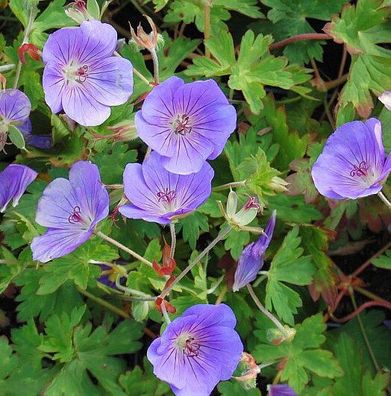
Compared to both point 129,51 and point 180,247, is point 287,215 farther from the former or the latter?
point 129,51

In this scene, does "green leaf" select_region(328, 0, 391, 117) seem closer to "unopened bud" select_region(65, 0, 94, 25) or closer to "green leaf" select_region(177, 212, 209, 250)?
"green leaf" select_region(177, 212, 209, 250)

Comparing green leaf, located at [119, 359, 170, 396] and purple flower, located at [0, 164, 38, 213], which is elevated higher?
purple flower, located at [0, 164, 38, 213]

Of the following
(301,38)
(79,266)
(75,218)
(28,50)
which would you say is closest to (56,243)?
(75,218)

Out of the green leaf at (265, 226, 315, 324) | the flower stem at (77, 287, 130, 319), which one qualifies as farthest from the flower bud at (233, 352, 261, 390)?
the flower stem at (77, 287, 130, 319)

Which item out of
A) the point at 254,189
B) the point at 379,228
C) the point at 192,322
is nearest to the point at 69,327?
the point at 192,322

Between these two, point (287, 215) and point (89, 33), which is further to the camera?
point (287, 215)

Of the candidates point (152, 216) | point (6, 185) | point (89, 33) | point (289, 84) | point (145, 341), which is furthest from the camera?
point (145, 341)

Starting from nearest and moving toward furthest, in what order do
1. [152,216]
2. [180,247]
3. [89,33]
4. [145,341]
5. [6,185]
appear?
[152,216]
[89,33]
[6,185]
[180,247]
[145,341]
